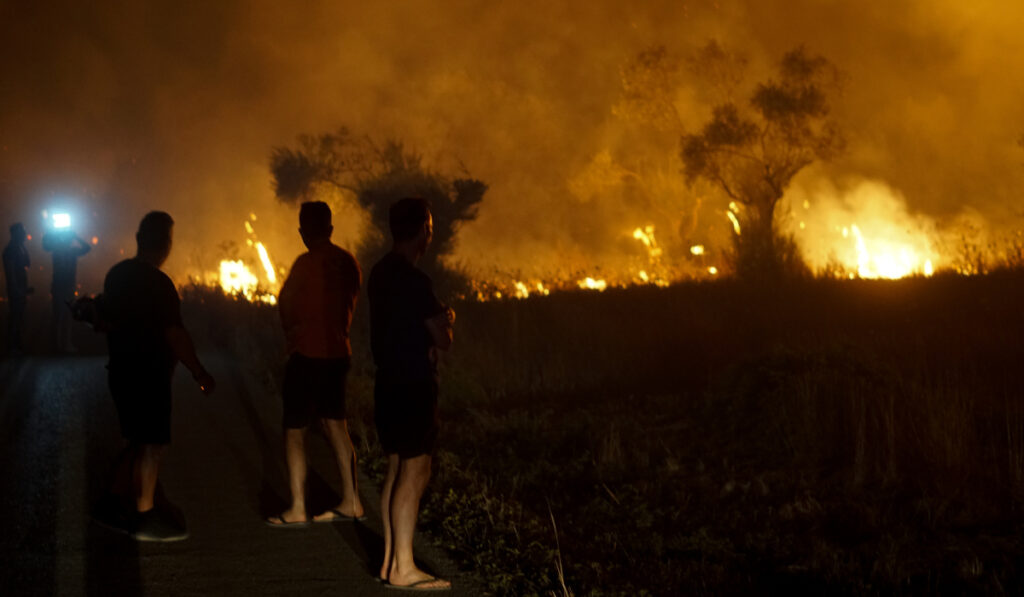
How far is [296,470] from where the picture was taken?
277 inches

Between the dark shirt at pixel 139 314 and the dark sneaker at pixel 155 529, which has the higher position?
the dark shirt at pixel 139 314

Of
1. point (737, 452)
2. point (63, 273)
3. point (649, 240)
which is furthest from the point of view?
point (649, 240)

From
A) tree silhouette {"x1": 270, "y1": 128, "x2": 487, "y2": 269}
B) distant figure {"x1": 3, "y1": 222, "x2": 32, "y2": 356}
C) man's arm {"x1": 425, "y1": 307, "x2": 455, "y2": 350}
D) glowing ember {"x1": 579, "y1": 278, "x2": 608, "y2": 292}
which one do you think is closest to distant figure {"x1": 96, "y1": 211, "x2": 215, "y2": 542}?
man's arm {"x1": 425, "y1": 307, "x2": 455, "y2": 350}

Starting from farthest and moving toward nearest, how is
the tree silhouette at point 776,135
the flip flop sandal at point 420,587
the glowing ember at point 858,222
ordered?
the glowing ember at point 858,222
the tree silhouette at point 776,135
the flip flop sandal at point 420,587

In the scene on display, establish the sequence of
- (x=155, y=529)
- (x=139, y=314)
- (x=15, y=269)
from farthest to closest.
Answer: (x=15, y=269) < (x=139, y=314) < (x=155, y=529)

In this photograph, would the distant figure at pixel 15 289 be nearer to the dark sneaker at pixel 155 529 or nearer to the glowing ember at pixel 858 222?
the dark sneaker at pixel 155 529

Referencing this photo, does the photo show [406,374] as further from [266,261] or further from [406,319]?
[266,261]

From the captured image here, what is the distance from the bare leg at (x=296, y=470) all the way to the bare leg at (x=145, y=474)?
0.75 meters

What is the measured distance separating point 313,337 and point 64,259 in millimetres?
11627

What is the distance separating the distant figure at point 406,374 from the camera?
18.8ft

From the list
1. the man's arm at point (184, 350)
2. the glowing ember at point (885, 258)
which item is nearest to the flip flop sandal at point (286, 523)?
the man's arm at point (184, 350)

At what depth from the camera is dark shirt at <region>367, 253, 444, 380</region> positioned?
571cm

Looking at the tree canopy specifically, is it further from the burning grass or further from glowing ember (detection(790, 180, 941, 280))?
the burning grass

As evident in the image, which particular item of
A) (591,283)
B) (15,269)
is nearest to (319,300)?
(15,269)
